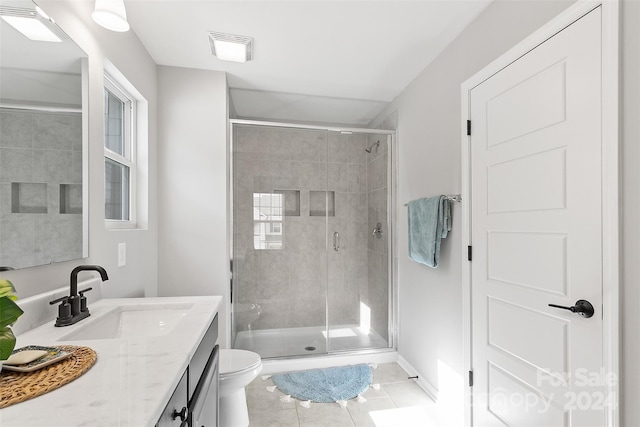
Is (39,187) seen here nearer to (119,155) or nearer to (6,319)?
(6,319)

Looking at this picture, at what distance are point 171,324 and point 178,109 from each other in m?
1.77

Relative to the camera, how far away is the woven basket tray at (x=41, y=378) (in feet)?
2.03

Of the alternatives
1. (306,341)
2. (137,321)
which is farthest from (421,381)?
(137,321)

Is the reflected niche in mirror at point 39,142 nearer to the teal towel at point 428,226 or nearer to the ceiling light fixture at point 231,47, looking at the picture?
the ceiling light fixture at point 231,47

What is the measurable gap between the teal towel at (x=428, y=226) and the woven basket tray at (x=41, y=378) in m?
1.89

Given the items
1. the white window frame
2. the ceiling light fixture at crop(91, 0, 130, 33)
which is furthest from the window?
the ceiling light fixture at crop(91, 0, 130, 33)

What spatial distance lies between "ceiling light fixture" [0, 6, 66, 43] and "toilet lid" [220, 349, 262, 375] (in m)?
1.69

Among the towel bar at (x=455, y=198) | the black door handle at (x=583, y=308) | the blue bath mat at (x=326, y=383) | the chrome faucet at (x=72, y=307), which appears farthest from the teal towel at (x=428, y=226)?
the chrome faucet at (x=72, y=307)

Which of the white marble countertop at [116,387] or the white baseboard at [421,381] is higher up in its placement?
the white marble countertop at [116,387]

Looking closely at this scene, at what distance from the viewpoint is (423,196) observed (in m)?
2.40

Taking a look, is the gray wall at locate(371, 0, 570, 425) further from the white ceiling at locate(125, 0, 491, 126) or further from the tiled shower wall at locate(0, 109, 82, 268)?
the tiled shower wall at locate(0, 109, 82, 268)

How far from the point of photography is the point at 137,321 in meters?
1.37

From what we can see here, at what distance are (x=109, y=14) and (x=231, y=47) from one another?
96 centimetres

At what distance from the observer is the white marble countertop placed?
1.82 ft
